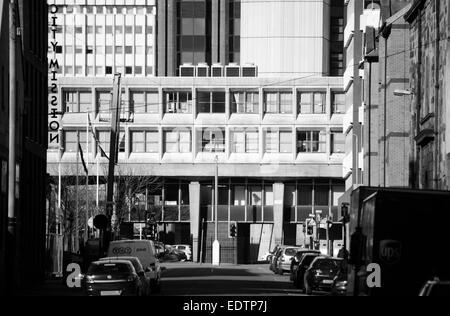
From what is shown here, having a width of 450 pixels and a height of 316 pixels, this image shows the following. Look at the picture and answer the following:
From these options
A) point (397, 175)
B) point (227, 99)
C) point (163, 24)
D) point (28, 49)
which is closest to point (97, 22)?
point (163, 24)

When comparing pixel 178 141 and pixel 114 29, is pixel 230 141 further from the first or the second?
pixel 114 29

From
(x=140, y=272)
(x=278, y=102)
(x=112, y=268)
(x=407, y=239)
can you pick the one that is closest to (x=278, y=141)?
(x=278, y=102)

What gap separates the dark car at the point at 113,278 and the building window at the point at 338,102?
80684 mm

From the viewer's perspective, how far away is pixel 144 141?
115000mm

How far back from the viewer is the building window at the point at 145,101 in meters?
115

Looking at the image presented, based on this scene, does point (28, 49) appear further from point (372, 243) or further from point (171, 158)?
point (171, 158)

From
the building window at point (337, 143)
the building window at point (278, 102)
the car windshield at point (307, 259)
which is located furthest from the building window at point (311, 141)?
the car windshield at point (307, 259)

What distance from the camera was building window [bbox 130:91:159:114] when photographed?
378 ft

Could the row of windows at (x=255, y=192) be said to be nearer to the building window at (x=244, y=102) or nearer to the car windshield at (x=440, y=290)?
the building window at (x=244, y=102)

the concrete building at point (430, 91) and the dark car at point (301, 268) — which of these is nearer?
the concrete building at point (430, 91)

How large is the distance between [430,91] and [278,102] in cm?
6820

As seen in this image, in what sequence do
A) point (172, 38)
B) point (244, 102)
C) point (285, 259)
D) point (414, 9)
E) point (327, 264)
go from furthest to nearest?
1. point (172, 38)
2. point (244, 102)
3. point (285, 259)
4. point (414, 9)
5. point (327, 264)

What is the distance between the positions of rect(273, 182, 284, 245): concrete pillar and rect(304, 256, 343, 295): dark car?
231 ft

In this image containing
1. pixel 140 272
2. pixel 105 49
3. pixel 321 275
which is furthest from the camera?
pixel 105 49
